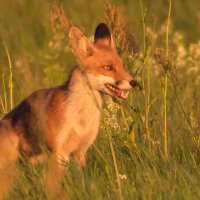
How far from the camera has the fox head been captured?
26.6 ft

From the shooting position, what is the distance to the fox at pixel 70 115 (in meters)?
8.09

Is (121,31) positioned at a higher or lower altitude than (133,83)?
higher

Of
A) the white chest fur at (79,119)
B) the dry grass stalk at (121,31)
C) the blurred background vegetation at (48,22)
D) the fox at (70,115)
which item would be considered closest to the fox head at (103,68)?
the fox at (70,115)

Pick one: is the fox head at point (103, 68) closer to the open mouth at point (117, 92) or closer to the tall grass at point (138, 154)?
the open mouth at point (117, 92)

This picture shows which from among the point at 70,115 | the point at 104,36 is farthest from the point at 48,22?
the point at 70,115

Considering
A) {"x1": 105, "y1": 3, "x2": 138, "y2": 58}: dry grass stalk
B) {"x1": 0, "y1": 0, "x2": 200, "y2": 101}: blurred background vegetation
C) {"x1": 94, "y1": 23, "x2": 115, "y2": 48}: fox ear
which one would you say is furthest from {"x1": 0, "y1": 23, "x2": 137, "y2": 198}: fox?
{"x1": 0, "y1": 0, "x2": 200, "y2": 101}: blurred background vegetation

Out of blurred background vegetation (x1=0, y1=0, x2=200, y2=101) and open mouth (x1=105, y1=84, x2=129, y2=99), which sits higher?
open mouth (x1=105, y1=84, x2=129, y2=99)

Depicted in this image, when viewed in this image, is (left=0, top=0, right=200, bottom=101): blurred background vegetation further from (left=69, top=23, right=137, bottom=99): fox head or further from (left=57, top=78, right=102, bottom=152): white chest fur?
(left=57, top=78, right=102, bottom=152): white chest fur

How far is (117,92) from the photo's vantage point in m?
8.12

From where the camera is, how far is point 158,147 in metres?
7.80

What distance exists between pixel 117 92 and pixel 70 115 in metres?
0.51

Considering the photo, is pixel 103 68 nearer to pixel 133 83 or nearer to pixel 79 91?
pixel 79 91

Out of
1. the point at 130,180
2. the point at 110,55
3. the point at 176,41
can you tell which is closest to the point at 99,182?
the point at 130,180

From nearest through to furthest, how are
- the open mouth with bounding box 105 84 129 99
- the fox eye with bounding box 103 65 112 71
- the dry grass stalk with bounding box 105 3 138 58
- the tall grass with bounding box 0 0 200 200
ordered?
the tall grass with bounding box 0 0 200 200 < the dry grass stalk with bounding box 105 3 138 58 < the open mouth with bounding box 105 84 129 99 < the fox eye with bounding box 103 65 112 71
